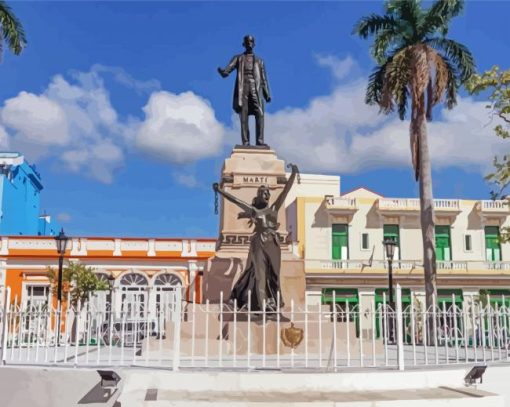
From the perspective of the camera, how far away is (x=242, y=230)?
13461 mm

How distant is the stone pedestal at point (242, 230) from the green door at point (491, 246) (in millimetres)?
25948

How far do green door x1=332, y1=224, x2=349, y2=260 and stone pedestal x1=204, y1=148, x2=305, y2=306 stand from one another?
72.1ft

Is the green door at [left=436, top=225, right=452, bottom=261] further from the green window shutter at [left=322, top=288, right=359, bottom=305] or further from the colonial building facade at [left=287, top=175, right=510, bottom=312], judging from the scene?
the green window shutter at [left=322, top=288, right=359, bottom=305]

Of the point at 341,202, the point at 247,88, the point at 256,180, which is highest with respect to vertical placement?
the point at 341,202

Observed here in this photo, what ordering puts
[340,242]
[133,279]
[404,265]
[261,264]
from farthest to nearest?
[340,242] → [133,279] → [404,265] → [261,264]

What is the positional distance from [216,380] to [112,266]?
29.0 m

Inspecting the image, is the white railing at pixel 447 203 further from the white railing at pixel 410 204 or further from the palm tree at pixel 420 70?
the palm tree at pixel 420 70

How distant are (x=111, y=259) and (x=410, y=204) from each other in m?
17.7

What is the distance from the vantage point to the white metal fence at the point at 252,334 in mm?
8688

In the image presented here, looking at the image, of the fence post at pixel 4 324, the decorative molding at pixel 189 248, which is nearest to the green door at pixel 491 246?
the decorative molding at pixel 189 248

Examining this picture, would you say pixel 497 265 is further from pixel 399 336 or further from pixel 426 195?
pixel 399 336

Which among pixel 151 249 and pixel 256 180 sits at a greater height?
pixel 151 249

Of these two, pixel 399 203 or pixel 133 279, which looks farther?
pixel 399 203

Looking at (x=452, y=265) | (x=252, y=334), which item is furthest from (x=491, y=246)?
(x=252, y=334)
